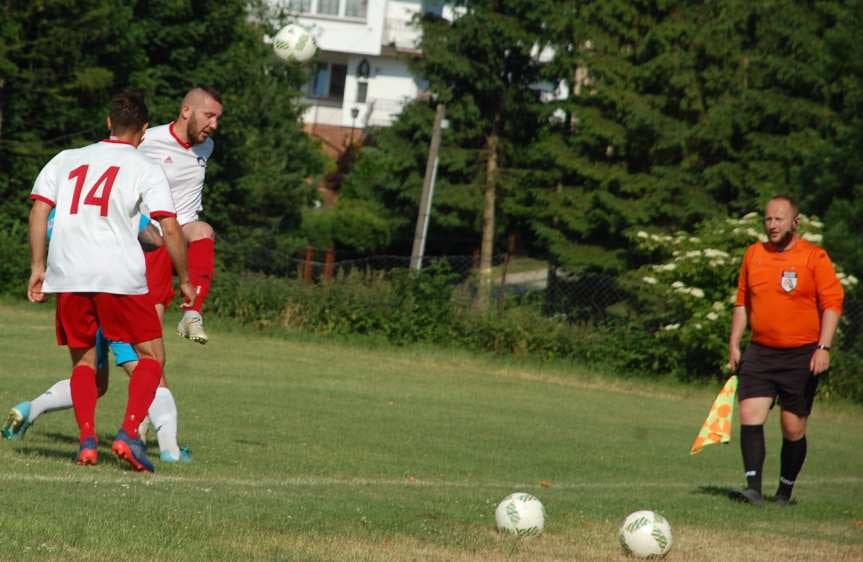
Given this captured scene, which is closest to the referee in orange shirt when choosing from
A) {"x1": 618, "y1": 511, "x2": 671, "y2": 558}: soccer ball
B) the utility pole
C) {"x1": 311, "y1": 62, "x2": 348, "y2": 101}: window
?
{"x1": 618, "y1": 511, "x2": 671, "y2": 558}: soccer ball

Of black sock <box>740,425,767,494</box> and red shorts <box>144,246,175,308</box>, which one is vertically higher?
red shorts <box>144,246,175,308</box>

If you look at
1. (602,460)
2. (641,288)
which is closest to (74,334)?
(602,460)

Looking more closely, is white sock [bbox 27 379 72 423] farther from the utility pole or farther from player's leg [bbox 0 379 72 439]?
the utility pole

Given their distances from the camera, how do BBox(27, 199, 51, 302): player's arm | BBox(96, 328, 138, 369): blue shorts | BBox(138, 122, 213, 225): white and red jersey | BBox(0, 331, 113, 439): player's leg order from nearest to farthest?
BBox(27, 199, 51, 302): player's arm
BBox(96, 328, 138, 369): blue shorts
BBox(0, 331, 113, 439): player's leg
BBox(138, 122, 213, 225): white and red jersey

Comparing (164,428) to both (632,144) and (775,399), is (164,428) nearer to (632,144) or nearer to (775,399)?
(775,399)

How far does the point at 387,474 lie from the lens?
34.0 feet

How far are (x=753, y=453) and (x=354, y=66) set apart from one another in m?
60.7

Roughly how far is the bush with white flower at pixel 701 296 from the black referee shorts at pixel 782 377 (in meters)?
14.6

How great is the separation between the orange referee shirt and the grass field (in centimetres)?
124

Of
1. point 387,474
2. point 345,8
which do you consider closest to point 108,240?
point 387,474

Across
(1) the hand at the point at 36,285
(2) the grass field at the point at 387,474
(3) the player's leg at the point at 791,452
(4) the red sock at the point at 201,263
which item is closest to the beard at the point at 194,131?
(4) the red sock at the point at 201,263

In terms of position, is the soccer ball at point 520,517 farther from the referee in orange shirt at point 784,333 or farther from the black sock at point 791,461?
the black sock at point 791,461

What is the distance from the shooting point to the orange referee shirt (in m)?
10.1

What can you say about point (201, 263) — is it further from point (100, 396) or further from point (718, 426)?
point (718, 426)
